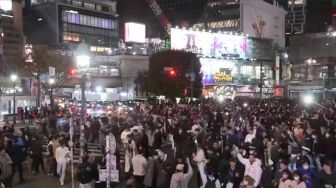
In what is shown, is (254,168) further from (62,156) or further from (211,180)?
(62,156)

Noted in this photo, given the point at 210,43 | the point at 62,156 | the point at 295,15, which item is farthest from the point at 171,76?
the point at 295,15

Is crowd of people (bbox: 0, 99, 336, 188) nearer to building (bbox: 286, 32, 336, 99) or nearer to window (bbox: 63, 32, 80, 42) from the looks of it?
building (bbox: 286, 32, 336, 99)

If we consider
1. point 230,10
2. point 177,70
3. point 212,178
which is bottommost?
point 212,178

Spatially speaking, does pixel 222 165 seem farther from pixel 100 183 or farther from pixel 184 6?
pixel 184 6

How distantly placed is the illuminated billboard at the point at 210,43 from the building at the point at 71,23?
2854 centimetres

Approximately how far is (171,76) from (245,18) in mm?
48453

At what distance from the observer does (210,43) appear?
7744cm

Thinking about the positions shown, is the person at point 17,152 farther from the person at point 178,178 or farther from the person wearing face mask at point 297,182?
the person wearing face mask at point 297,182

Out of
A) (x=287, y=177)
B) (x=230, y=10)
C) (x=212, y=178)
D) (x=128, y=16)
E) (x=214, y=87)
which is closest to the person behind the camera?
(x=287, y=177)

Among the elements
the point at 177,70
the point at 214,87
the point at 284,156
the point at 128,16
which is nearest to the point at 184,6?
the point at 128,16

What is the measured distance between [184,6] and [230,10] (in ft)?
84.1

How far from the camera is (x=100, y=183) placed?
1224 cm

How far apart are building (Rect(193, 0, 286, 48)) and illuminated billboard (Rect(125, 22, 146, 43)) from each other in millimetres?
29450


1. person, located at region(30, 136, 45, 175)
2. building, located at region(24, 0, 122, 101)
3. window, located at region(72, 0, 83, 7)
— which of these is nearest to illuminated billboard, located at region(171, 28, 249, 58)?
building, located at region(24, 0, 122, 101)
